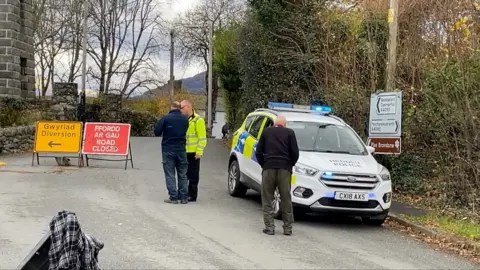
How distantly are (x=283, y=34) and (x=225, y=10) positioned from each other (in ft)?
104

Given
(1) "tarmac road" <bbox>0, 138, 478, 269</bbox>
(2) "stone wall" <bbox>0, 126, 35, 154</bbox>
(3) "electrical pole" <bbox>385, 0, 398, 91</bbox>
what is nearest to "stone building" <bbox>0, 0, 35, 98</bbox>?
(2) "stone wall" <bbox>0, 126, 35, 154</bbox>

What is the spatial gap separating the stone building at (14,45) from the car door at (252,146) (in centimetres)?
1695

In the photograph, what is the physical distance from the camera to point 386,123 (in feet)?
41.0

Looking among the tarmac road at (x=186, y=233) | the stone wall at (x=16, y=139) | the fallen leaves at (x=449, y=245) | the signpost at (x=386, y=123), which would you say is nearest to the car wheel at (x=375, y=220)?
the tarmac road at (x=186, y=233)

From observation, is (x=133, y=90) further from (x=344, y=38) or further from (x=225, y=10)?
(x=344, y=38)

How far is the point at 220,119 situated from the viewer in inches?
3157

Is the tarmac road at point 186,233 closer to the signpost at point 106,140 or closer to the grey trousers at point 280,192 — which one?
the grey trousers at point 280,192

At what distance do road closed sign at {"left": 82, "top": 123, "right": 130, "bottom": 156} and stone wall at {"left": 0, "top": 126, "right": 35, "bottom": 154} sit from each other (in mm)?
4434

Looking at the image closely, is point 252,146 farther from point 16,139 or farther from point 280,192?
point 16,139

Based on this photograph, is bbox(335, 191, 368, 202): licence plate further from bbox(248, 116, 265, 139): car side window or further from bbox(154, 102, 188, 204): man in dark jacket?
bbox(154, 102, 188, 204): man in dark jacket

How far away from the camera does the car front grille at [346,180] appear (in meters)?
9.39

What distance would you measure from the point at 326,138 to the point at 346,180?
1588 millimetres

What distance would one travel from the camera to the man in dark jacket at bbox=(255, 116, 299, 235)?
8.73 m

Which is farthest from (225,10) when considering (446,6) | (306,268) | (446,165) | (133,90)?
(306,268)
